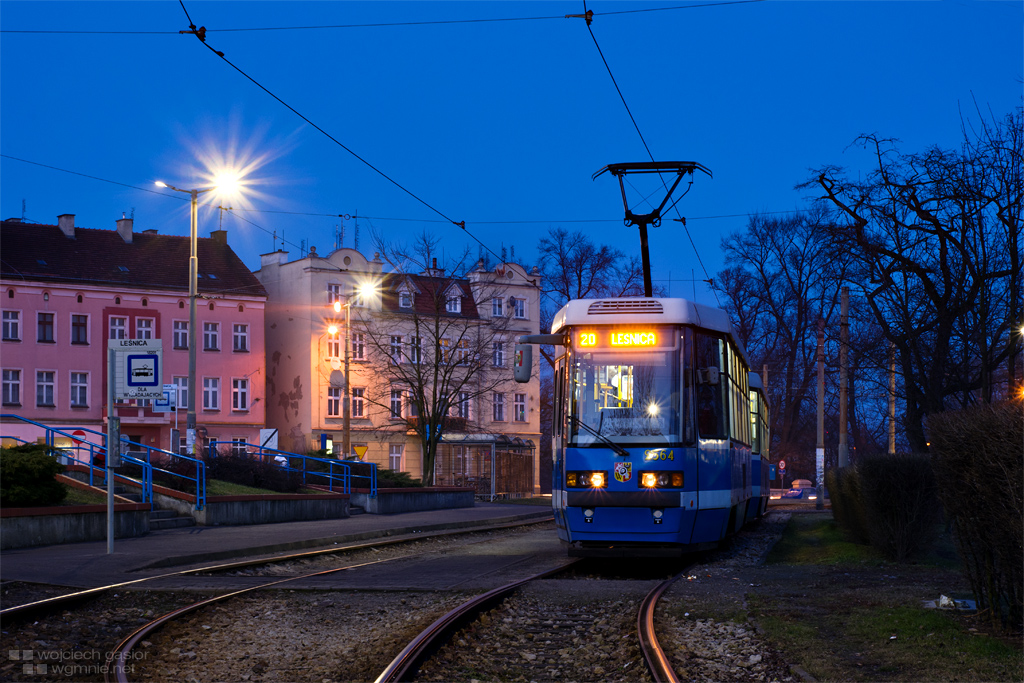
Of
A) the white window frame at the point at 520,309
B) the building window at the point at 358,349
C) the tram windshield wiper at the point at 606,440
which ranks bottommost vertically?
the tram windshield wiper at the point at 606,440

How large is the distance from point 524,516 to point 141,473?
37.5 ft

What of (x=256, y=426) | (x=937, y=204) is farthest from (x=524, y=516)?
(x=256, y=426)

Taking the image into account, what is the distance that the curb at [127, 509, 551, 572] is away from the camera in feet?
52.0

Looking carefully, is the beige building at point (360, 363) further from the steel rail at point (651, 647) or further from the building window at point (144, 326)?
the steel rail at point (651, 647)

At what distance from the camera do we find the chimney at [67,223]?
5628 centimetres

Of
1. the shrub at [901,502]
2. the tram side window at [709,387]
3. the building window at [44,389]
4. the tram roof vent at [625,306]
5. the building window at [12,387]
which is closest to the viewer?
the tram side window at [709,387]

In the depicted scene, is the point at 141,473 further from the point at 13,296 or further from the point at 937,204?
the point at 13,296

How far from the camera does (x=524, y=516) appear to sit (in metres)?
32.1

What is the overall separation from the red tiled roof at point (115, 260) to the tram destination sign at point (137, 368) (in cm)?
3955

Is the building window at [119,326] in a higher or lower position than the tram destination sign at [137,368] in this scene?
higher

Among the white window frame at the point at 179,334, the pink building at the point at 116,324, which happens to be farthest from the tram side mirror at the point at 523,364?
the white window frame at the point at 179,334

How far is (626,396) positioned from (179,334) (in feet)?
154

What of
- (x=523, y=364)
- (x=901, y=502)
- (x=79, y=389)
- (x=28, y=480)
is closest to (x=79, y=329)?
(x=79, y=389)

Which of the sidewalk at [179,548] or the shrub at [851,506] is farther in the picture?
the shrub at [851,506]
